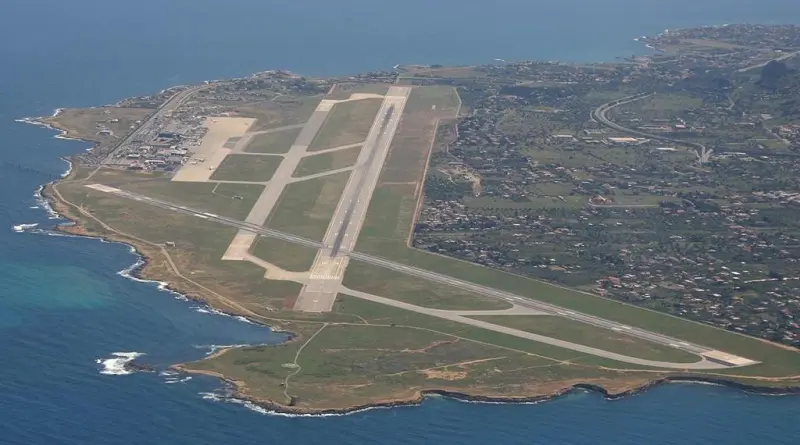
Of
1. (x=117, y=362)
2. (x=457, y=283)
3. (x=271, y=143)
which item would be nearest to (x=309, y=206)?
(x=271, y=143)

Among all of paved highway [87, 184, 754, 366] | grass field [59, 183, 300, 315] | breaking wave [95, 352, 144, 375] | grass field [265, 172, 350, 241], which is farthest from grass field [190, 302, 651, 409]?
grass field [265, 172, 350, 241]

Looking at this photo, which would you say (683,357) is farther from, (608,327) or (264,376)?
(264,376)

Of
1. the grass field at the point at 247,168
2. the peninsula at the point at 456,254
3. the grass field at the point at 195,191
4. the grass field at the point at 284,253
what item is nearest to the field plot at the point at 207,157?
the peninsula at the point at 456,254

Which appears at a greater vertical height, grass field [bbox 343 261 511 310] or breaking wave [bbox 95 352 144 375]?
grass field [bbox 343 261 511 310]

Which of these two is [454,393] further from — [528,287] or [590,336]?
[528,287]

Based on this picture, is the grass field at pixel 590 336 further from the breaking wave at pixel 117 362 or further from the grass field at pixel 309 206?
the breaking wave at pixel 117 362

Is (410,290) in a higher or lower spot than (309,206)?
lower

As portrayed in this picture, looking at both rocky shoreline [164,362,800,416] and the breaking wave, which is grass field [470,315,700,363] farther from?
the breaking wave
